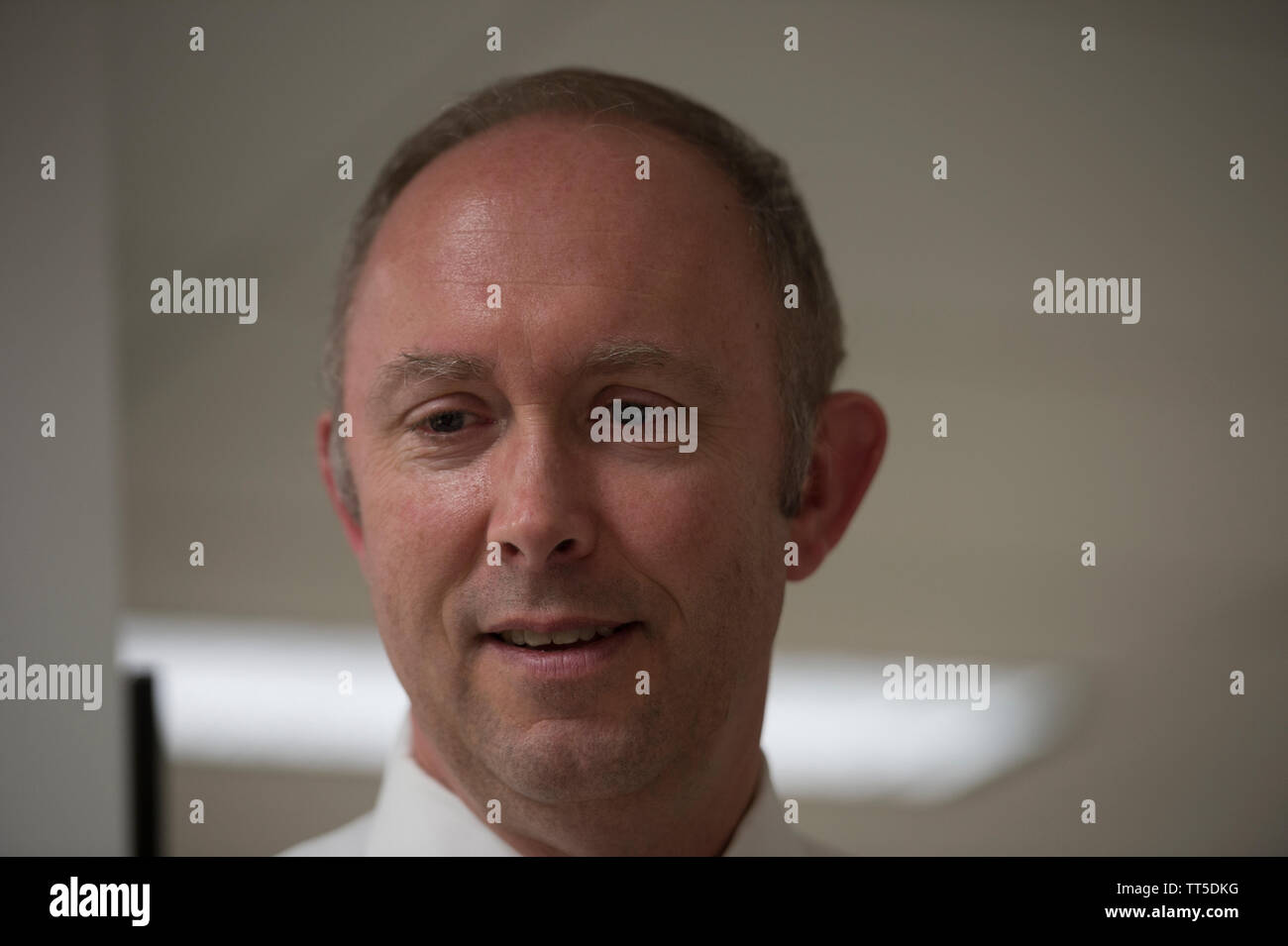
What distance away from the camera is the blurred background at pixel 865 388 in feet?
7.75

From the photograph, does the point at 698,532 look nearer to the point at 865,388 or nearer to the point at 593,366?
the point at 593,366

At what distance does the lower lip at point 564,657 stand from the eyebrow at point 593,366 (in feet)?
1.35

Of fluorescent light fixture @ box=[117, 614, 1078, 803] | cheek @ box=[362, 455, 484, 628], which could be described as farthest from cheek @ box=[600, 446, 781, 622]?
fluorescent light fixture @ box=[117, 614, 1078, 803]

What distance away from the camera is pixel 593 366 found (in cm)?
176

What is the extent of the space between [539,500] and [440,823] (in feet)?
2.07

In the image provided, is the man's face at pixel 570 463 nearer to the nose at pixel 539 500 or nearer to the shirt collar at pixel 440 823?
the nose at pixel 539 500

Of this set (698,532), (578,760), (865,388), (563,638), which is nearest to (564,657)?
(563,638)

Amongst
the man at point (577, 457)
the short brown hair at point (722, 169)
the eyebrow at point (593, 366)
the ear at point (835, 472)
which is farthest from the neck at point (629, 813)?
the eyebrow at point (593, 366)

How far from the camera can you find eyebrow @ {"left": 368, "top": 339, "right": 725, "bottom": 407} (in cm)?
176

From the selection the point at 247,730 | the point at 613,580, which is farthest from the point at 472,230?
the point at 247,730

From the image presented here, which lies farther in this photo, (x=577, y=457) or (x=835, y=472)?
(x=835, y=472)

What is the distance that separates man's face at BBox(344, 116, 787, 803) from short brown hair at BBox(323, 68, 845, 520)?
53 mm
